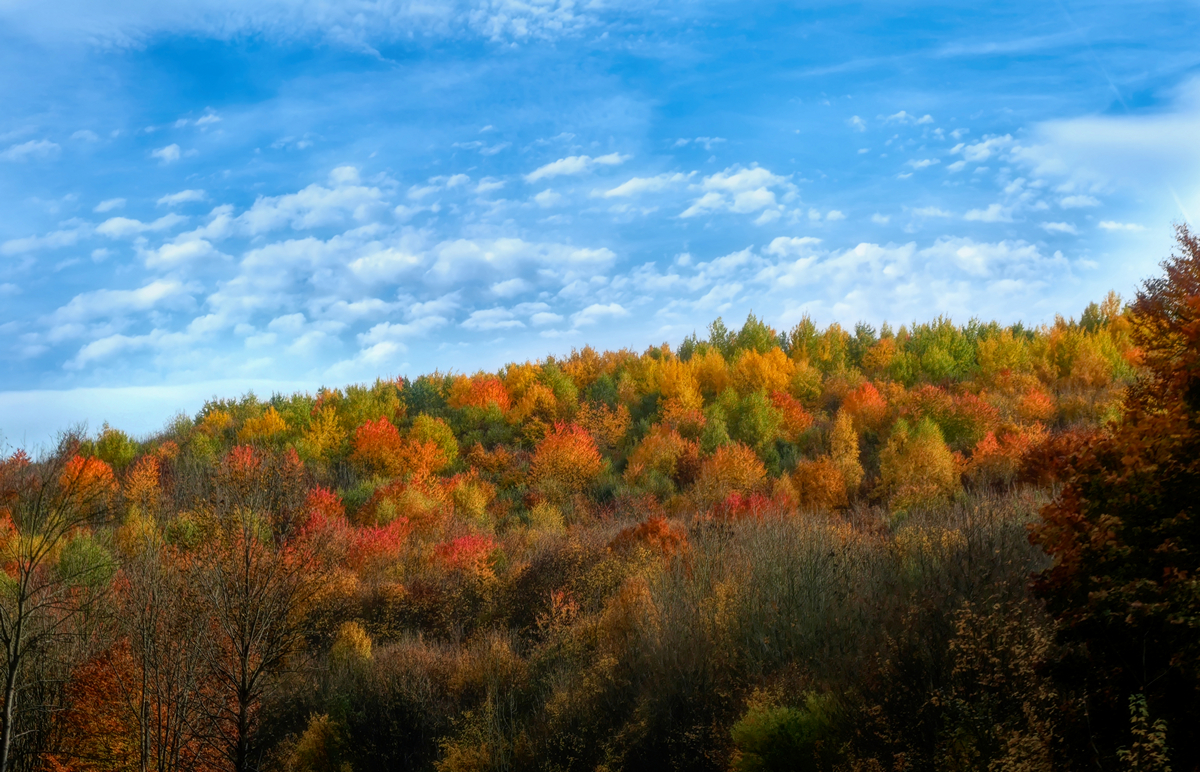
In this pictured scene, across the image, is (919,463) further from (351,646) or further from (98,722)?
(98,722)

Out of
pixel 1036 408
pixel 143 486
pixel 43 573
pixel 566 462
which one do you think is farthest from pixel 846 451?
pixel 143 486

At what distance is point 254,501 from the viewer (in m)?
14.0

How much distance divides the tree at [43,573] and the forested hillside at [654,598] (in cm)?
18

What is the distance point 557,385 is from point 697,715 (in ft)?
112

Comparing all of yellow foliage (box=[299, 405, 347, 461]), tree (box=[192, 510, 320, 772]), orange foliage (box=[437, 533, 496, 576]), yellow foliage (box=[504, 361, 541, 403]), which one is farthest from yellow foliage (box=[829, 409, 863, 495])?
yellow foliage (box=[299, 405, 347, 461])

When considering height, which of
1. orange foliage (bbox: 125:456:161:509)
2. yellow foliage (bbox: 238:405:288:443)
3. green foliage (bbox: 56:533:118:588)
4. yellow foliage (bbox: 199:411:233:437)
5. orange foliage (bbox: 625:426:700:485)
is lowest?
green foliage (bbox: 56:533:118:588)

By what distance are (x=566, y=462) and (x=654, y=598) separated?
67.8 ft

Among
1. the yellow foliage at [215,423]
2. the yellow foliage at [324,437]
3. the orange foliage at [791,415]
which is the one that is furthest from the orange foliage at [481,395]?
the orange foliage at [791,415]

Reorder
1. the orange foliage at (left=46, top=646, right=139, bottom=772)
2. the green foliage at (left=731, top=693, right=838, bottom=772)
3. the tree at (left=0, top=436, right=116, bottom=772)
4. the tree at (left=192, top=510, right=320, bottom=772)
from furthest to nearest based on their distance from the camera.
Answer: the orange foliage at (left=46, top=646, right=139, bottom=772)
the tree at (left=0, top=436, right=116, bottom=772)
the tree at (left=192, top=510, right=320, bottom=772)
the green foliage at (left=731, top=693, right=838, bottom=772)

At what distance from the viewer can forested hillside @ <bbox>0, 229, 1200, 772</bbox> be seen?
700 cm

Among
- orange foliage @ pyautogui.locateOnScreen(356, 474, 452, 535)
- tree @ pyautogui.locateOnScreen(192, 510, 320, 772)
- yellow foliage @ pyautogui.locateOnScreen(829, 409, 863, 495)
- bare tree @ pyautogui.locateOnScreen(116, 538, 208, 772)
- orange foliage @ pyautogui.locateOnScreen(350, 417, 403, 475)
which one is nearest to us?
tree @ pyautogui.locateOnScreen(192, 510, 320, 772)

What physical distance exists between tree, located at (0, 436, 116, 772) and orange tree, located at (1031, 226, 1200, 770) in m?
13.1

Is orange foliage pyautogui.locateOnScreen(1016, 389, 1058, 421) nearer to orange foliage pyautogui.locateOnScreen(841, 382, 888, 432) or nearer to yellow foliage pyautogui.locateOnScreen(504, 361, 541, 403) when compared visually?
orange foliage pyautogui.locateOnScreen(841, 382, 888, 432)

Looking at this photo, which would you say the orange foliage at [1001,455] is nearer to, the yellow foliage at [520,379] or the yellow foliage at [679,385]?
the yellow foliage at [679,385]
